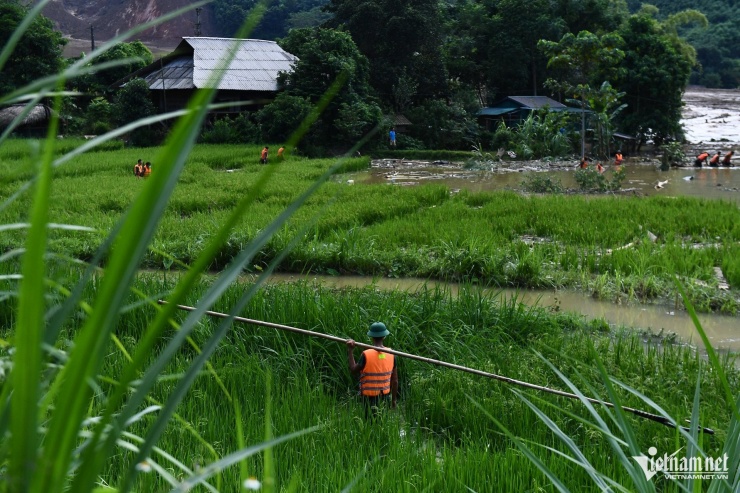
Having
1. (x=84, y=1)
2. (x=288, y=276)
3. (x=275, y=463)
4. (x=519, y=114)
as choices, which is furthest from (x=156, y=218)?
(x=84, y=1)

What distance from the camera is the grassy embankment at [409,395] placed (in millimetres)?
2637

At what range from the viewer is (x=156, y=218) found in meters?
0.57

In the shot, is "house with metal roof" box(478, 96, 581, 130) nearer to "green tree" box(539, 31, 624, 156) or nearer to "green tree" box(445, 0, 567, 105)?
"green tree" box(445, 0, 567, 105)

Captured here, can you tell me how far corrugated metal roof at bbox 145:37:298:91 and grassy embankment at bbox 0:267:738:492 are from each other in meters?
19.5

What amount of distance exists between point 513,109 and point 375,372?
82.9ft

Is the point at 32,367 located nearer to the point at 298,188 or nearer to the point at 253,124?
the point at 298,188

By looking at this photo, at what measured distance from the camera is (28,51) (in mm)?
22312

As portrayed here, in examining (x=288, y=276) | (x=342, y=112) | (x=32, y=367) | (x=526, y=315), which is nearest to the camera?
(x=32, y=367)

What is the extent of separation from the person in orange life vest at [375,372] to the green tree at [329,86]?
63.3 ft

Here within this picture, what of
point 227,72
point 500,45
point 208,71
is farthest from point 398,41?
point 208,71

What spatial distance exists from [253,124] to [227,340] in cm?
1988

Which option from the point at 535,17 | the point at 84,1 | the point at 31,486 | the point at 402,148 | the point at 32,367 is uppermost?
the point at 84,1

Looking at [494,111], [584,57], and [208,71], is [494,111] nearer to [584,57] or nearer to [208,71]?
[584,57]

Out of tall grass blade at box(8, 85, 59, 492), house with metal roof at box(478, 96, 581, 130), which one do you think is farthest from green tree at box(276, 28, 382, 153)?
tall grass blade at box(8, 85, 59, 492)
